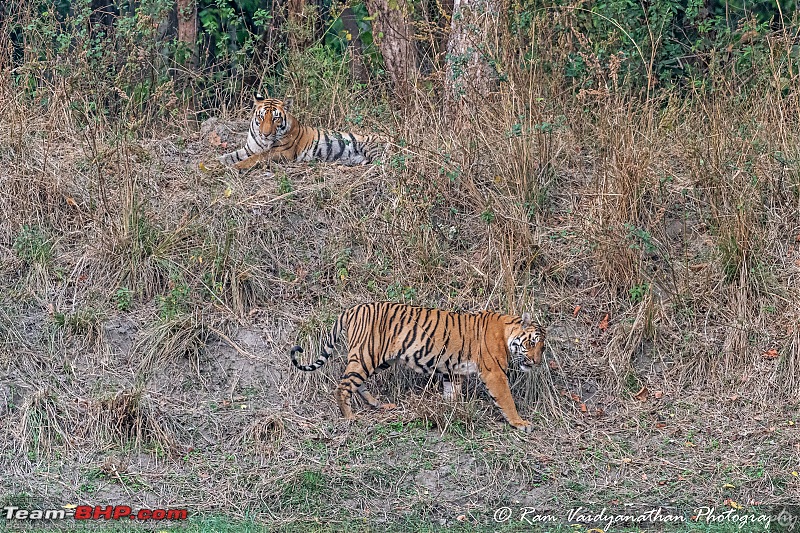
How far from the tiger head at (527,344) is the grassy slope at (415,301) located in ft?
1.01

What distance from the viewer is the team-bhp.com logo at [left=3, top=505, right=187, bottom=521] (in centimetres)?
586

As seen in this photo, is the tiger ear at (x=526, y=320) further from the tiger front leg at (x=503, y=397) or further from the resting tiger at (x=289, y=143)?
the resting tiger at (x=289, y=143)

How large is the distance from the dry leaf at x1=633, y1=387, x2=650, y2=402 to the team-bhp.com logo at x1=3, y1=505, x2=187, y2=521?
302 centimetres

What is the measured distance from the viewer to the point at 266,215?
8.05 meters

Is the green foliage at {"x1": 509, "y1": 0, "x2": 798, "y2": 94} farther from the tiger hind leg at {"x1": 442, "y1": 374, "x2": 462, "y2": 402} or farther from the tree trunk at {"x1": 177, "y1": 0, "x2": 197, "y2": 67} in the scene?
the tree trunk at {"x1": 177, "y1": 0, "x2": 197, "y2": 67}

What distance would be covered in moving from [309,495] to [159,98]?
427cm

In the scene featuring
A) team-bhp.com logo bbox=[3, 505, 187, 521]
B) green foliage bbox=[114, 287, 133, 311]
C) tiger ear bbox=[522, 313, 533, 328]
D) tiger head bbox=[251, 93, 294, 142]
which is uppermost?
tiger head bbox=[251, 93, 294, 142]

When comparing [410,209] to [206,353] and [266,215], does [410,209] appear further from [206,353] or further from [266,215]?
[206,353]

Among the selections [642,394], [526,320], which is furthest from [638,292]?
[526,320]

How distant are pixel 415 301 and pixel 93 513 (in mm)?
2599

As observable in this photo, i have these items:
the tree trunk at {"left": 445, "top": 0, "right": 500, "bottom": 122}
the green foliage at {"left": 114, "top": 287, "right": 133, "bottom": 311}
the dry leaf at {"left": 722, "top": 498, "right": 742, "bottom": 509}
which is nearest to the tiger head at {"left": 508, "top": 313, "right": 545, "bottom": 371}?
the dry leaf at {"left": 722, "top": 498, "right": 742, "bottom": 509}

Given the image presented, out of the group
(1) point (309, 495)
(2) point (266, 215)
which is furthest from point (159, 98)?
(1) point (309, 495)

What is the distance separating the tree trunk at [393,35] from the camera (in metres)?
9.57

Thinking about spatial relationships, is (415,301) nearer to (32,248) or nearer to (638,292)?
(638,292)
